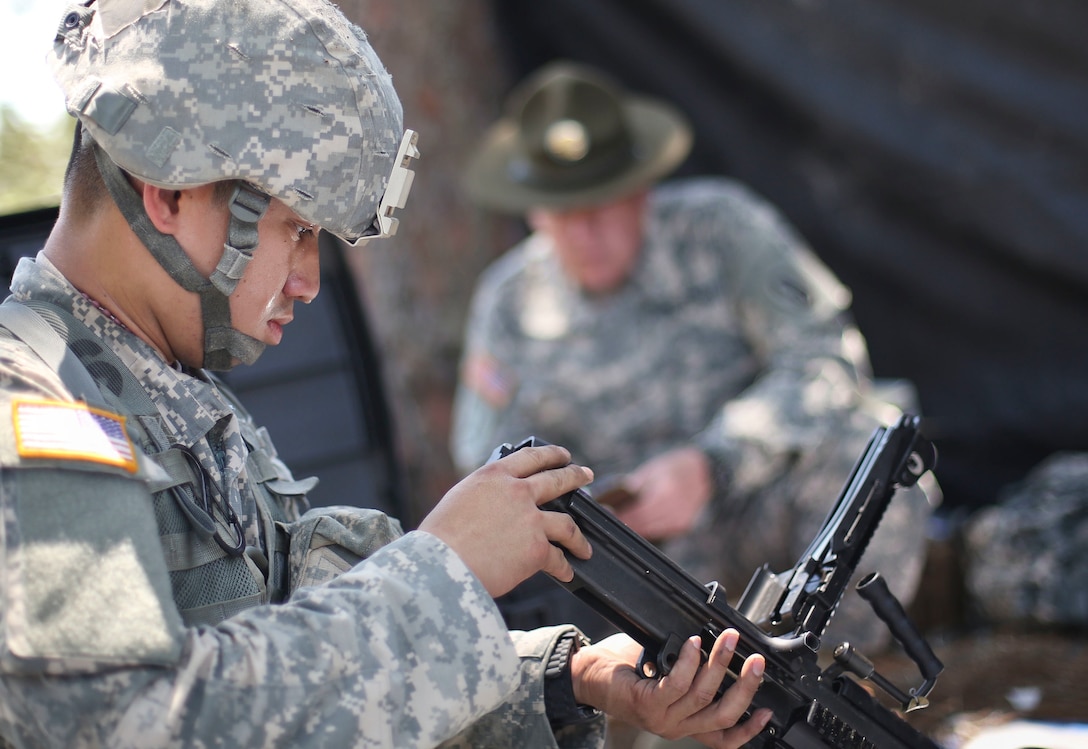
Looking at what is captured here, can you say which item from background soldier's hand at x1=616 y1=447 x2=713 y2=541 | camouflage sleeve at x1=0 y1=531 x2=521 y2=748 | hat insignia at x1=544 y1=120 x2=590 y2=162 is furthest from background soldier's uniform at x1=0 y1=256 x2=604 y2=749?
hat insignia at x1=544 y1=120 x2=590 y2=162

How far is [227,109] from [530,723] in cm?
97

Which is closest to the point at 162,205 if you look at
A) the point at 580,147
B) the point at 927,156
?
the point at 580,147

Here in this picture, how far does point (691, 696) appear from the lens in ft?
4.87

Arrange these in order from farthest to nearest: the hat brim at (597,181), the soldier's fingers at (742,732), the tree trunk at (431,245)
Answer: the tree trunk at (431,245) → the hat brim at (597,181) → the soldier's fingers at (742,732)

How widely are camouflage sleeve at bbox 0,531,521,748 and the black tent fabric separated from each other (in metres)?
3.32

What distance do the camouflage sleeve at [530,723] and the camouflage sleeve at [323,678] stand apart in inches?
14.5

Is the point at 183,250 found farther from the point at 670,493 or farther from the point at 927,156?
the point at 927,156

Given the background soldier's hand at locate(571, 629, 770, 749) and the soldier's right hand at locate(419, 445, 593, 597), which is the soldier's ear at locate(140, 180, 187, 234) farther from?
the background soldier's hand at locate(571, 629, 770, 749)

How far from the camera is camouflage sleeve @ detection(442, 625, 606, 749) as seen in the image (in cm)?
163

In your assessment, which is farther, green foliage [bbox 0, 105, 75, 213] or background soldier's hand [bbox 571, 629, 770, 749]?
green foliage [bbox 0, 105, 75, 213]

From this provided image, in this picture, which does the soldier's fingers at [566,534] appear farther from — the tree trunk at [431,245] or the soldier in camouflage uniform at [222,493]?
the tree trunk at [431,245]

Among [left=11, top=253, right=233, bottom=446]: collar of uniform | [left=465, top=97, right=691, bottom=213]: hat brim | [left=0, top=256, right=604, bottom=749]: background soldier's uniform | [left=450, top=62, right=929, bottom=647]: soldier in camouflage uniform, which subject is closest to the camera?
[left=0, top=256, right=604, bottom=749]: background soldier's uniform

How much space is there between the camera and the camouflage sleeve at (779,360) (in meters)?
3.42

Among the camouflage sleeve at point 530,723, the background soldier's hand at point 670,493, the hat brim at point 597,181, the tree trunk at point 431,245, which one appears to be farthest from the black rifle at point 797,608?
the tree trunk at point 431,245
